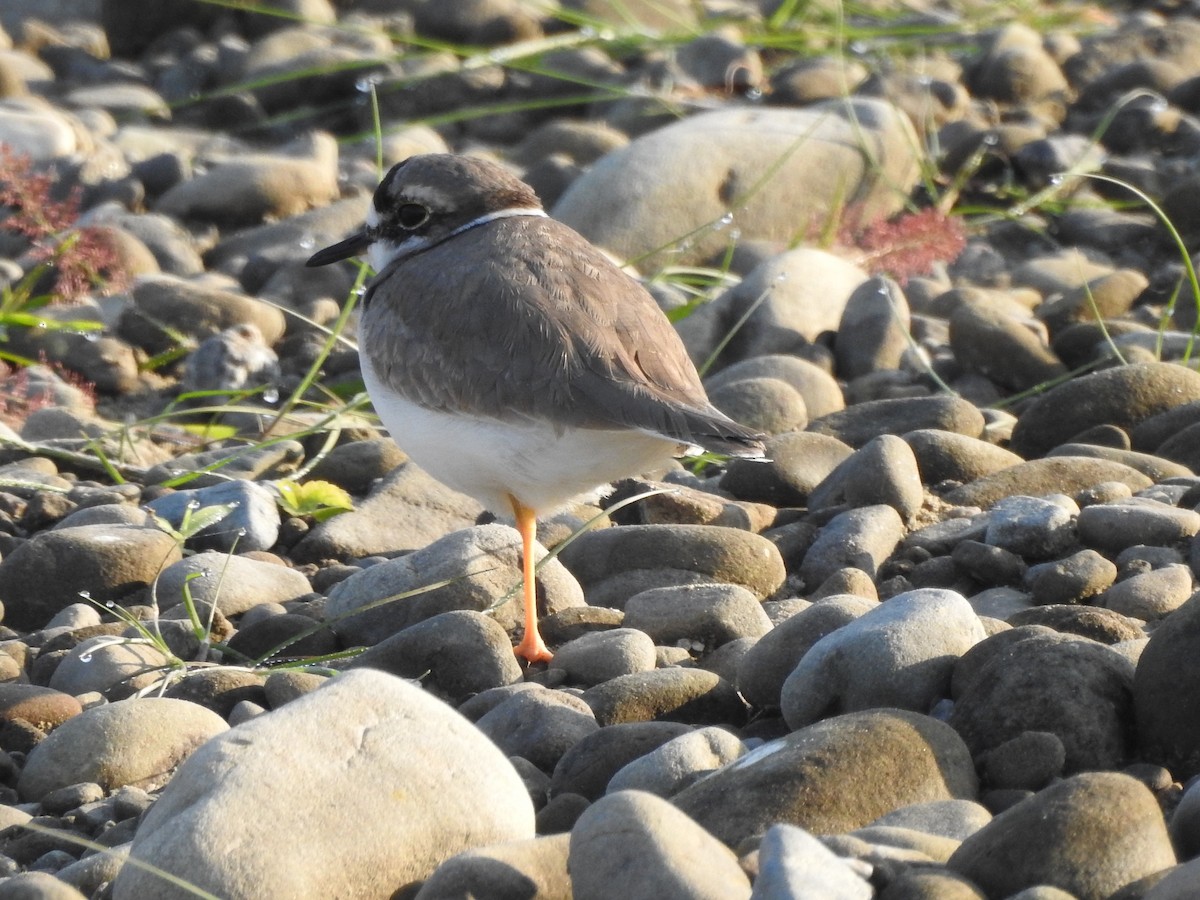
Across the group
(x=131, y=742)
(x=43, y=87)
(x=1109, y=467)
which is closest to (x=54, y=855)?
(x=131, y=742)

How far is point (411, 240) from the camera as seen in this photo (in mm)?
5703

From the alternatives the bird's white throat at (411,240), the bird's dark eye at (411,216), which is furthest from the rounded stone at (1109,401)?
the bird's dark eye at (411,216)

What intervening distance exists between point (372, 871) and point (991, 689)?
1.44 meters

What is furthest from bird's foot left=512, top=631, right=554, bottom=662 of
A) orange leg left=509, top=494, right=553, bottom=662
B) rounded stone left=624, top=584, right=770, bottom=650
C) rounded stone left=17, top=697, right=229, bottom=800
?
rounded stone left=17, top=697, right=229, bottom=800

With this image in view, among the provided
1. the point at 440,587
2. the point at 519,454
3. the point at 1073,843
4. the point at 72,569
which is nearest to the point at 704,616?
the point at 519,454

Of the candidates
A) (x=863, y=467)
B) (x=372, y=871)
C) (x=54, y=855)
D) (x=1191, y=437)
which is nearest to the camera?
(x=372, y=871)

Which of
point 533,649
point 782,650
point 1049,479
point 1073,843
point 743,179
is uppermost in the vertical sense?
point 1073,843

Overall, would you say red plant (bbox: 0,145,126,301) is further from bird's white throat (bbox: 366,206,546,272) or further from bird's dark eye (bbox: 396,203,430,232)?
bird's dark eye (bbox: 396,203,430,232)

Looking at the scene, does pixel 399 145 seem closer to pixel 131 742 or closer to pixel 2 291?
pixel 2 291

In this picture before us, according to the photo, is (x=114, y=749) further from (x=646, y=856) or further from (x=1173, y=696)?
(x=1173, y=696)

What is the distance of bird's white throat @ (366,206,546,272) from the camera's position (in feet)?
18.5

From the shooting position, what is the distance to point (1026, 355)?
723cm

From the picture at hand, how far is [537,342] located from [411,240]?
3.67ft

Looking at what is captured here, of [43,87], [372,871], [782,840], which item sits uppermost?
[782,840]
